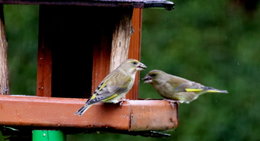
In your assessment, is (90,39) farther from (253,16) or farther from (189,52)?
(253,16)

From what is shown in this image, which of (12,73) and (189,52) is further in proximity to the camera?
(189,52)

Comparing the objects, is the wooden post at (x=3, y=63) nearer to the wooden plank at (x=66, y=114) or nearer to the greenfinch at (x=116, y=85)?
the wooden plank at (x=66, y=114)

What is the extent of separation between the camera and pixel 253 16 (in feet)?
38.1

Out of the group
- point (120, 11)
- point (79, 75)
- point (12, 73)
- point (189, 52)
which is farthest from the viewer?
point (189, 52)

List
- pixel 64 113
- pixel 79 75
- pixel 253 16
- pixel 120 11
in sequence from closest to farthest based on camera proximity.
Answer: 1. pixel 64 113
2. pixel 120 11
3. pixel 79 75
4. pixel 253 16

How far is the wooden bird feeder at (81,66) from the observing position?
6.35m

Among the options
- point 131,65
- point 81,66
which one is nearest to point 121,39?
point 131,65

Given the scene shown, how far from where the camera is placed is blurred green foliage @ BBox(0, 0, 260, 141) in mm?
10078

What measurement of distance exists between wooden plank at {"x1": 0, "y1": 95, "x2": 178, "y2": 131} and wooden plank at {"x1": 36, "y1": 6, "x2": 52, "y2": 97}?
0.68 metres

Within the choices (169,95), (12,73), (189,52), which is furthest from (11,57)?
(169,95)

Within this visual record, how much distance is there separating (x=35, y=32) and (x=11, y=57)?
1.13ft

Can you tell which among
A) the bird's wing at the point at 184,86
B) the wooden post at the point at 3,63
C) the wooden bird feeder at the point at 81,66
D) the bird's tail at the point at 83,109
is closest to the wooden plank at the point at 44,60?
the wooden bird feeder at the point at 81,66

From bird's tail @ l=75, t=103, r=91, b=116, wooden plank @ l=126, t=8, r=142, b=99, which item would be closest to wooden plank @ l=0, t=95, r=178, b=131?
bird's tail @ l=75, t=103, r=91, b=116

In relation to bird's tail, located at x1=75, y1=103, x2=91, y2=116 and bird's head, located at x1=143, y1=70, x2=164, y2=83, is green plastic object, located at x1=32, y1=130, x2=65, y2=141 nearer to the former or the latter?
bird's tail, located at x1=75, y1=103, x2=91, y2=116
